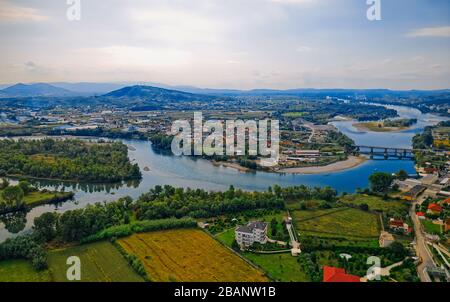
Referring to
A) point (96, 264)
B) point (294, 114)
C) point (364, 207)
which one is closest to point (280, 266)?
point (96, 264)

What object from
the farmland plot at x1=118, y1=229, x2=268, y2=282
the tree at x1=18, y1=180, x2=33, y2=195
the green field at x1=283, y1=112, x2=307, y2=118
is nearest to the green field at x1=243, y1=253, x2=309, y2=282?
the farmland plot at x1=118, y1=229, x2=268, y2=282

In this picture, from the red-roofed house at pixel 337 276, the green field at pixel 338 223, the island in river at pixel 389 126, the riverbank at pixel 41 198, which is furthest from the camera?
the island in river at pixel 389 126

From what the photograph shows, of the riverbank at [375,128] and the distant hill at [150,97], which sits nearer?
the riverbank at [375,128]

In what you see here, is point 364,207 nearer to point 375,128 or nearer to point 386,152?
point 386,152

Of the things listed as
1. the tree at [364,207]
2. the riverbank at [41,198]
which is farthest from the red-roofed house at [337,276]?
the riverbank at [41,198]

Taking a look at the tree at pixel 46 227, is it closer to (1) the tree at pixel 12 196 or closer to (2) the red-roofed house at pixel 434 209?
(1) the tree at pixel 12 196
